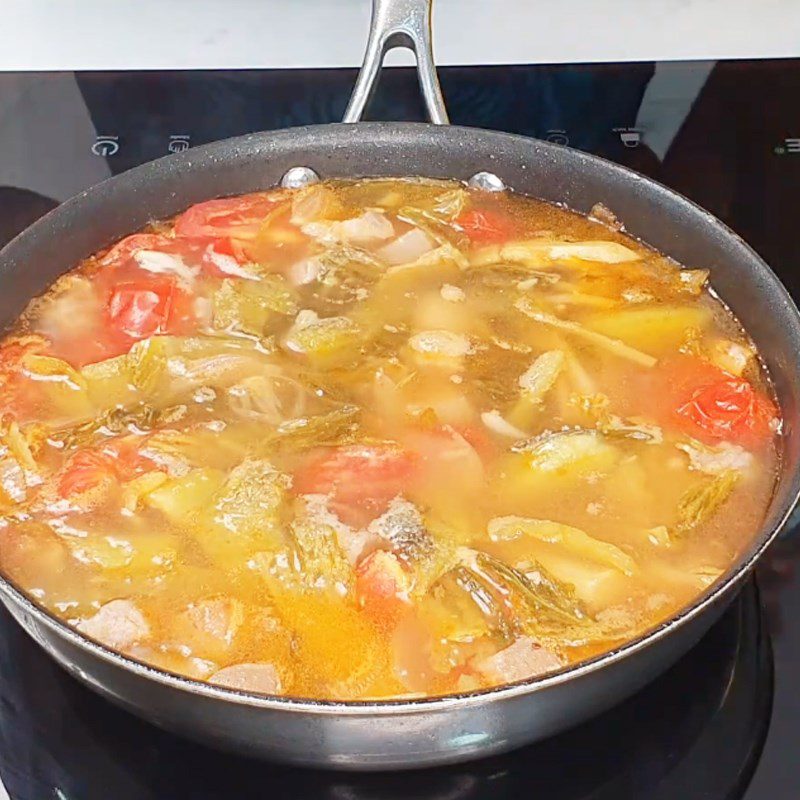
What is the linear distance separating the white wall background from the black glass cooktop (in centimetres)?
11

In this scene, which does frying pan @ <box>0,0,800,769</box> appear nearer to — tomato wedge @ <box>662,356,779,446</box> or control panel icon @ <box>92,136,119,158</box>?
tomato wedge @ <box>662,356,779,446</box>

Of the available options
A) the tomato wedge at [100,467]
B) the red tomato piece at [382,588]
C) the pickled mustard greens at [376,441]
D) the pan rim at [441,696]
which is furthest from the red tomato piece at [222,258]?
the pan rim at [441,696]

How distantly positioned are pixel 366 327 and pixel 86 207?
527 millimetres

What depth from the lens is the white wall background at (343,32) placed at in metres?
2.58

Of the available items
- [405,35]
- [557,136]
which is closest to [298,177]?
[405,35]

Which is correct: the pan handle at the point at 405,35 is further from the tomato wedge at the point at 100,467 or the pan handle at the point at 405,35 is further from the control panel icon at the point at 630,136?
the tomato wedge at the point at 100,467

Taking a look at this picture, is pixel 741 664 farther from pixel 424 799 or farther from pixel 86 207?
pixel 86 207

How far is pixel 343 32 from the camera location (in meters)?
2.66

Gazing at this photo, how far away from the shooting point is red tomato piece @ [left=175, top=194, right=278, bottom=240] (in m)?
1.97

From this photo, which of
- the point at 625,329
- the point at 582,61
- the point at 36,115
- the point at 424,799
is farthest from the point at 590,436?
the point at 36,115

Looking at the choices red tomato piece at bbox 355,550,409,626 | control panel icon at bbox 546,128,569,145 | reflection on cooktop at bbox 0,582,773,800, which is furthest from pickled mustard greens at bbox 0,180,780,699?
control panel icon at bbox 546,128,569,145

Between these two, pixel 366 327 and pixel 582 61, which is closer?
pixel 366 327

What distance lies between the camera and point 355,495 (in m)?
1.50

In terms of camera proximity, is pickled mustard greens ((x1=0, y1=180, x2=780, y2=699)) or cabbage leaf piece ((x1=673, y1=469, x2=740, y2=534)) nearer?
pickled mustard greens ((x1=0, y1=180, x2=780, y2=699))
